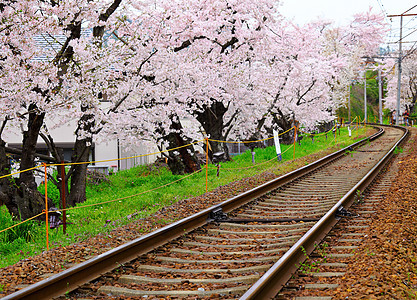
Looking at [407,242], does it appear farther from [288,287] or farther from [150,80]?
[150,80]

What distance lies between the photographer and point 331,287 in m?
5.05

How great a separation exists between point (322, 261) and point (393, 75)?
71883 millimetres

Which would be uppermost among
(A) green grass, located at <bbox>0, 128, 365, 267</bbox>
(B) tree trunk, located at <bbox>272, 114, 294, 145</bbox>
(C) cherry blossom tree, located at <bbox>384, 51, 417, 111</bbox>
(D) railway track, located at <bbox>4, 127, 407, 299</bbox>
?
(C) cherry blossom tree, located at <bbox>384, 51, 417, 111</bbox>

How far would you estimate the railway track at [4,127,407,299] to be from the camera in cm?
514

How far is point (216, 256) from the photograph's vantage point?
6.53 meters

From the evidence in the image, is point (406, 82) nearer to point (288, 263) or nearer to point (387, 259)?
point (387, 259)

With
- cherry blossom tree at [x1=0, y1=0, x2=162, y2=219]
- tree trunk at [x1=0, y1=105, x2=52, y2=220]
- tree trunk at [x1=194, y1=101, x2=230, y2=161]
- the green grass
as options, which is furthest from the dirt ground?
tree trunk at [x1=194, y1=101, x2=230, y2=161]

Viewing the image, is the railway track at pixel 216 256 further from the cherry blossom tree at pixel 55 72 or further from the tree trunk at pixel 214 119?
the tree trunk at pixel 214 119

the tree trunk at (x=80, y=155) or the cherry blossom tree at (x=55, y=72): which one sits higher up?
the cherry blossom tree at (x=55, y=72)

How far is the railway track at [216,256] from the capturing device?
514cm

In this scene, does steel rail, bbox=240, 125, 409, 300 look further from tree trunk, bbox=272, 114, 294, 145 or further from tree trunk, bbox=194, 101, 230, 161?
tree trunk, bbox=272, 114, 294, 145

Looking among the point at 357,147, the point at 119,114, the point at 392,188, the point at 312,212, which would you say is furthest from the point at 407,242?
the point at 357,147

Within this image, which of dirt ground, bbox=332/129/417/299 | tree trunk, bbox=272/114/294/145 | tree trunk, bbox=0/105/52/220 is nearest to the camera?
dirt ground, bbox=332/129/417/299

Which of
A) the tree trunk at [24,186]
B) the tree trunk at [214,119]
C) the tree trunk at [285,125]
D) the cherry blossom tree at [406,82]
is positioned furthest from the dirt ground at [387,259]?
the cherry blossom tree at [406,82]
